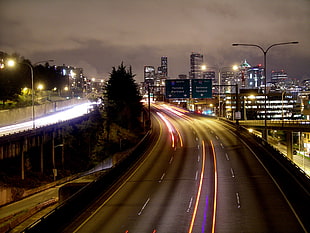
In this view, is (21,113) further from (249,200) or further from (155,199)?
(249,200)

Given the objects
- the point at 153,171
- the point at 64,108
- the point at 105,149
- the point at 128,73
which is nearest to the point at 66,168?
the point at 105,149

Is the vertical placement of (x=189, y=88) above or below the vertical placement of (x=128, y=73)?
below

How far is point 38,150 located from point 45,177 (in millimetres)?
4429

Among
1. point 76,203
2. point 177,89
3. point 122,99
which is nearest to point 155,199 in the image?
point 76,203

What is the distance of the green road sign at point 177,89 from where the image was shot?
186ft

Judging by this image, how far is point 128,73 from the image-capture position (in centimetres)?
8406

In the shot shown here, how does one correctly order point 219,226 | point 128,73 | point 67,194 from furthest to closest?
point 128,73, point 67,194, point 219,226

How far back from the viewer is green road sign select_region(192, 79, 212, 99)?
56.8m

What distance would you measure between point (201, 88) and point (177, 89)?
3888 mm

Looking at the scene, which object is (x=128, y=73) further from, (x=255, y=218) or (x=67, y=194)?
(x=255, y=218)

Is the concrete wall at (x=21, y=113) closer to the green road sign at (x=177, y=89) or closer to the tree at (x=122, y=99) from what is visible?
the tree at (x=122, y=99)

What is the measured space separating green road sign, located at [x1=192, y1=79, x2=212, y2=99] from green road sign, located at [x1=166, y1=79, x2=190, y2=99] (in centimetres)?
101

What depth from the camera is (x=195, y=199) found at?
2323cm

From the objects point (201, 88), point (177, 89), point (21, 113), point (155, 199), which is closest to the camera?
point (155, 199)
